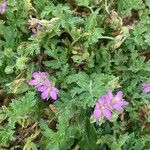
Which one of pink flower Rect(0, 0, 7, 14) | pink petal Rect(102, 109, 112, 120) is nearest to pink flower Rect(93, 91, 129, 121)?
pink petal Rect(102, 109, 112, 120)

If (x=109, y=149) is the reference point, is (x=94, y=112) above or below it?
above

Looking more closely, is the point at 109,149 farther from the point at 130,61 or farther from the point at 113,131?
the point at 130,61

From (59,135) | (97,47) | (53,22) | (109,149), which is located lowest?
(109,149)

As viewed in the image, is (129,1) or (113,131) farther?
(129,1)

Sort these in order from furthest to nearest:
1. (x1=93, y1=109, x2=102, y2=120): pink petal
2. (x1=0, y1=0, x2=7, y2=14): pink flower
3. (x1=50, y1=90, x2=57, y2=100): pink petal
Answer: (x1=0, y1=0, x2=7, y2=14): pink flower
(x1=50, y1=90, x2=57, y2=100): pink petal
(x1=93, y1=109, x2=102, y2=120): pink petal

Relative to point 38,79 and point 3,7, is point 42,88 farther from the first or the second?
point 3,7

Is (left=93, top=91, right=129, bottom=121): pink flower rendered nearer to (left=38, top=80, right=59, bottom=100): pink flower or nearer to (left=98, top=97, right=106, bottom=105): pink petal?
(left=98, top=97, right=106, bottom=105): pink petal

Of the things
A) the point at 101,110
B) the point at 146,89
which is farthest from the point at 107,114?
the point at 146,89

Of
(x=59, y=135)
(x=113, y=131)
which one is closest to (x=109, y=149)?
(x=113, y=131)
